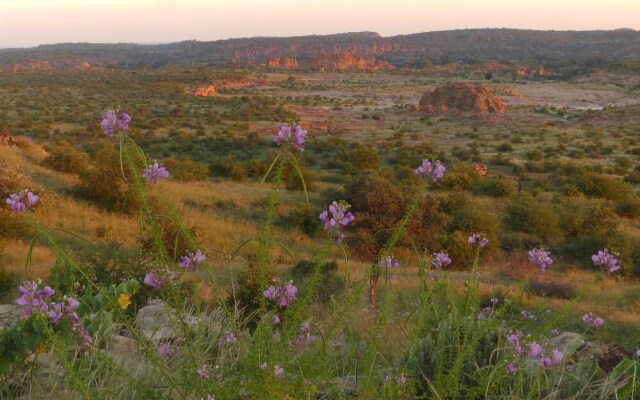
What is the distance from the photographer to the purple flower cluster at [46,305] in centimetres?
244

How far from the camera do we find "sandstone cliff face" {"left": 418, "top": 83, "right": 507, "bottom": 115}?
52.7 metres

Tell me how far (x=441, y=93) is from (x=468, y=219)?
40063 millimetres

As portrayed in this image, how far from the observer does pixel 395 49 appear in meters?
166

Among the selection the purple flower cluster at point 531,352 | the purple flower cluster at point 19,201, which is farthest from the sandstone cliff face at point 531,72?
the purple flower cluster at point 19,201

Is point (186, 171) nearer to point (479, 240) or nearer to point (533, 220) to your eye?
point (533, 220)

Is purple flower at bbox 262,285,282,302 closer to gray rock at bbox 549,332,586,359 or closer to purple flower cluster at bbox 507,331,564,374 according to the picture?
purple flower cluster at bbox 507,331,564,374

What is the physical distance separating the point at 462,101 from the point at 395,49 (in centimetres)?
11746

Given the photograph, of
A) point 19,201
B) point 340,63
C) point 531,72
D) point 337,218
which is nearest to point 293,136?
point 337,218

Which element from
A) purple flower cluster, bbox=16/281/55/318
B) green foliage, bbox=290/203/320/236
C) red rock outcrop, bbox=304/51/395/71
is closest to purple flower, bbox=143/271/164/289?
purple flower cluster, bbox=16/281/55/318

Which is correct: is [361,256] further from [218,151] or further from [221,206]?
[218,151]

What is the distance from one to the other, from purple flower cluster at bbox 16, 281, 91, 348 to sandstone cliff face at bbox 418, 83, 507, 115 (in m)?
51.9

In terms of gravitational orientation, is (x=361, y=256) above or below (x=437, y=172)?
below

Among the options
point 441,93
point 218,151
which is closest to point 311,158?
point 218,151

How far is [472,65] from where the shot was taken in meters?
121
